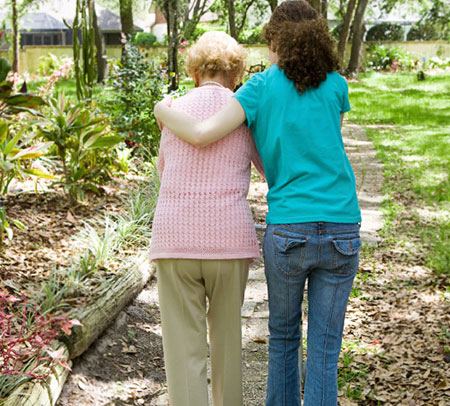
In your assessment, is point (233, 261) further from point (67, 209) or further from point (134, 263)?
point (67, 209)

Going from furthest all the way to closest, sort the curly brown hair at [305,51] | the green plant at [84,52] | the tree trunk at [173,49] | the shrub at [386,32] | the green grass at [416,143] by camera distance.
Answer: the shrub at [386,32] < the tree trunk at [173,49] < the green plant at [84,52] < the green grass at [416,143] < the curly brown hair at [305,51]

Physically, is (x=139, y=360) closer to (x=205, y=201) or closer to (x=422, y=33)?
(x=205, y=201)

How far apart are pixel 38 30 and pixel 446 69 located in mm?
26462

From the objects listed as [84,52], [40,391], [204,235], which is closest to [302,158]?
[204,235]

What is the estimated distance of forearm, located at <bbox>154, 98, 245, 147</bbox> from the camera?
7.66ft

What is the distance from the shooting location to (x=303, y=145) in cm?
230

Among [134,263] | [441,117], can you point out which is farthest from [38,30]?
[134,263]

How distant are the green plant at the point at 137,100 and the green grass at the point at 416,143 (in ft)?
9.66

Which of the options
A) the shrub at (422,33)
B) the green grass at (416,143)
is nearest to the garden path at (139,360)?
the green grass at (416,143)

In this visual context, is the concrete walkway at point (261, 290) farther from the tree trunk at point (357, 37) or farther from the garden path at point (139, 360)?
the tree trunk at point (357, 37)

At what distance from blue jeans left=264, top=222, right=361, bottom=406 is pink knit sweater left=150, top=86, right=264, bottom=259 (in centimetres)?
16

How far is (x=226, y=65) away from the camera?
2.53 metres

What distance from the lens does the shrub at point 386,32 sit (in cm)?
3170

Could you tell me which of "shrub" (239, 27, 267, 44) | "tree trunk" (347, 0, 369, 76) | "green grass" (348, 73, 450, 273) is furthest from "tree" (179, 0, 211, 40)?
"shrub" (239, 27, 267, 44)
